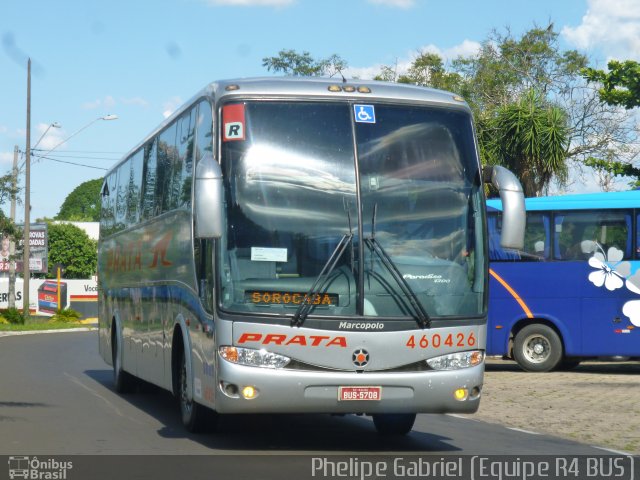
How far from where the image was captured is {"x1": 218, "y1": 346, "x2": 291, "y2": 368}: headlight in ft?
Answer: 33.8

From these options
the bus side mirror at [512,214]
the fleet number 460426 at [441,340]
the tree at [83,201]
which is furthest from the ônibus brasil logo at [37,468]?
the tree at [83,201]

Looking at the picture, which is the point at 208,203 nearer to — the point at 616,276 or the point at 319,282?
the point at 319,282

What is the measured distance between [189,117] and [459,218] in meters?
3.26

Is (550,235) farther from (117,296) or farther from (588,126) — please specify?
(588,126)

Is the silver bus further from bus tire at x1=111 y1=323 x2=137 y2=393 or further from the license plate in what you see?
bus tire at x1=111 y1=323 x2=137 y2=393

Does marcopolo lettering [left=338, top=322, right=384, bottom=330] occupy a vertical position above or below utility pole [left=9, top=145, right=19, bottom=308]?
below

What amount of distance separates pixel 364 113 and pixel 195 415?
342 centimetres

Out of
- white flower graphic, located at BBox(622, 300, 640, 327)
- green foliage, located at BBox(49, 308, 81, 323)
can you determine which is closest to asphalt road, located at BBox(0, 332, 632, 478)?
white flower graphic, located at BBox(622, 300, 640, 327)

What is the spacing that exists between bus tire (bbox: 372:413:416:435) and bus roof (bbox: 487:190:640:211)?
36.7 ft

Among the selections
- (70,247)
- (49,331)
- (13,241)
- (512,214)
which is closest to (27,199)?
(13,241)

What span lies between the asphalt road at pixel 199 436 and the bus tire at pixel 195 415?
133mm

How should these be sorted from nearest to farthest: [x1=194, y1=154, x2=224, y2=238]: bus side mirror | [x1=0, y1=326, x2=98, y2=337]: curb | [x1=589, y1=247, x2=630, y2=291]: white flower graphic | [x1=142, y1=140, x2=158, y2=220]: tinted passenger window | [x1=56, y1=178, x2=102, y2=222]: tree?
1. [x1=194, y1=154, x2=224, y2=238]: bus side mirror
2. [x1=142, y1=140, x2=158, y2=220]: tinted passenger window
3. [x1=589, y1=247, x2=630, y2=291]: white flower graphic
4. [x1=0, y1=326, x2=98, y2=337]: curb
5. [x1=56, y1=178, x2=102, y2=222]: tree

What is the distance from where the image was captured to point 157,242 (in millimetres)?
14016

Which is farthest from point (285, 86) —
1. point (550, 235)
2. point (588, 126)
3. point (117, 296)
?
point (588, 126)
